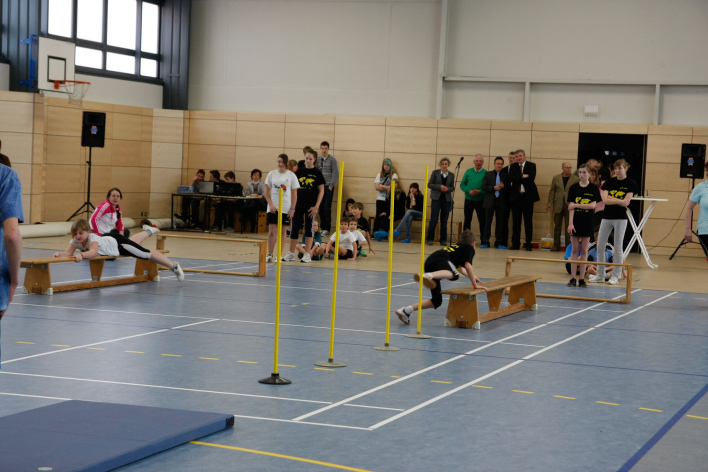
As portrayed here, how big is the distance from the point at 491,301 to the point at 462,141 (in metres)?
10.3

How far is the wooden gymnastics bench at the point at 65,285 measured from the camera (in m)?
8.84

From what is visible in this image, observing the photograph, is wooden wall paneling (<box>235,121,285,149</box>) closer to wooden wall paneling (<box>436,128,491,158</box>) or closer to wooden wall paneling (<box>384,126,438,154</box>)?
wooden wall paneling (<box>384,126,438,154</box>)

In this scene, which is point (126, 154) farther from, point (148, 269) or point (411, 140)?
point (148, 269)

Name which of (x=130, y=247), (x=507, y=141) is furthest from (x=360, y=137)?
(x=130, y=247)

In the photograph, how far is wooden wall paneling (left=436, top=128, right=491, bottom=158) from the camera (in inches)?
723

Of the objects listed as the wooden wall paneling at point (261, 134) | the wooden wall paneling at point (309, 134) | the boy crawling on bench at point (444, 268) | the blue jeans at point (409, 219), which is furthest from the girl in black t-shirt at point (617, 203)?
the wooden wall paneling at point (261, 134)

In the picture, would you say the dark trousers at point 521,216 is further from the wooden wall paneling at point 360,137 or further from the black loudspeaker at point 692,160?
the wooden wall paneling at point 360,137

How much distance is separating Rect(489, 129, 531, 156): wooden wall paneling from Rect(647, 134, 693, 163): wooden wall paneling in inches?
100

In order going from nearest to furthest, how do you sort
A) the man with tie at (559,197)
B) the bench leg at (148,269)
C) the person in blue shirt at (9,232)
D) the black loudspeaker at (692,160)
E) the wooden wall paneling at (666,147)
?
1. the person in blue shirt at (9,232)
2. the bench leg at (148,269)
3. the black loudspeaker at (692,160)
4. the man with tie at (559,197)
5. the wooden wall paneling at (666,147)

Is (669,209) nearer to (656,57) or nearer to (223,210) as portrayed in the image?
(656,57)

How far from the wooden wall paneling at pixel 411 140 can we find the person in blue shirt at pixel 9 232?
15503 mm

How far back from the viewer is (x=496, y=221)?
18.0m

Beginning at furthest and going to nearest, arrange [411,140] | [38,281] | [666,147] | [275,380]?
[411,140] → [666,147] → [38,281] → [275,380]

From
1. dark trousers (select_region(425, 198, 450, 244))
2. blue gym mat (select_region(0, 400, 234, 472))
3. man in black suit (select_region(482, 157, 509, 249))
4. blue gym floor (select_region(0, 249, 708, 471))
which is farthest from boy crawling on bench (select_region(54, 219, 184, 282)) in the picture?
man in black suit (select_region(482, 157, 509, 249))
